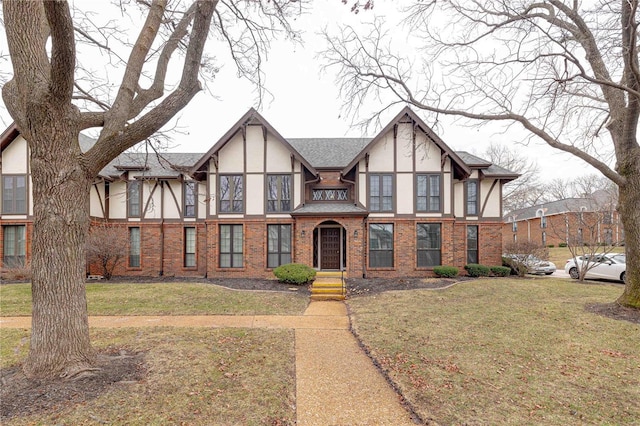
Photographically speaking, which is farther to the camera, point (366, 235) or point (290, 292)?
point (366, 235)

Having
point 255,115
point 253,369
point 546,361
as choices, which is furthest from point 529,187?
point 253,369

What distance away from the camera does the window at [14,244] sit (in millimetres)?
15125

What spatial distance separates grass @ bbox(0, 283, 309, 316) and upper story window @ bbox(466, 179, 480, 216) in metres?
11.4

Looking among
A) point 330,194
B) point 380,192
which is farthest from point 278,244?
point 380,192

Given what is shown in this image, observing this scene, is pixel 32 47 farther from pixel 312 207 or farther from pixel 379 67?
pixel 312 207

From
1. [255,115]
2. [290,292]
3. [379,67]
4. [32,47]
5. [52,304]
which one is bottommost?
[290,292]

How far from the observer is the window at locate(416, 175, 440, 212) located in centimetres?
1540

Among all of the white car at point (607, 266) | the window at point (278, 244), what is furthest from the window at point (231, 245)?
the white car at point (607, 266)

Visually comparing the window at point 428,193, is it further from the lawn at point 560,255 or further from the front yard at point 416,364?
the lawn at point 560,255

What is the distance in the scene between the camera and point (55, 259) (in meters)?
4.22

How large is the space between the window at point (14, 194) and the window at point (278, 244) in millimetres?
12755

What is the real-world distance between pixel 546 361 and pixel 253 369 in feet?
16.8

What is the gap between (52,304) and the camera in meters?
4.21

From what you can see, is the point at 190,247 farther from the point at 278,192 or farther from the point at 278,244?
the point at 278,192
